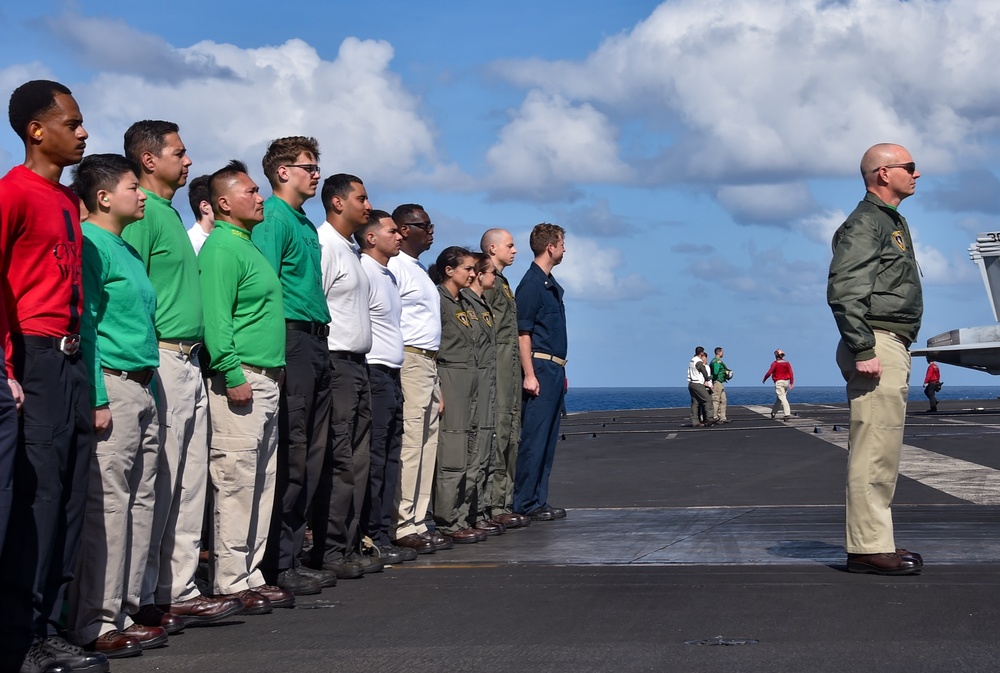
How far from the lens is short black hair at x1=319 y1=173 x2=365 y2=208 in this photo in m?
7.70

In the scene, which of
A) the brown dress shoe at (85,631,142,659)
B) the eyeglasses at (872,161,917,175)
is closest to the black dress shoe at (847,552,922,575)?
the eyeglasses at (872,161,917,175)

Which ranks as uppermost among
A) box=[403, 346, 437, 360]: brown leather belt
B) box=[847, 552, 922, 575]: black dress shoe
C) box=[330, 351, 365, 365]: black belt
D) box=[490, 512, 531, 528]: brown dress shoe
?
box=[403, 346, 437, 360]: brown leather belt

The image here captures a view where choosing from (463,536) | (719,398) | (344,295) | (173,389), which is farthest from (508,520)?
(719,398)

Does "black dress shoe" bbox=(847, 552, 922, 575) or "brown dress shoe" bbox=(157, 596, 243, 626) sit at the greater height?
"black dress shoe" bbox=(847, 552, 922, 575)

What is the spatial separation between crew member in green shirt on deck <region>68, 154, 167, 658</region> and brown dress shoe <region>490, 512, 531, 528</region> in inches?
192

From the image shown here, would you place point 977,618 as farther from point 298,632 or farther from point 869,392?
point 298,632

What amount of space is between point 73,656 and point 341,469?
285 cm

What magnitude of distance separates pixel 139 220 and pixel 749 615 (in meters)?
3.36

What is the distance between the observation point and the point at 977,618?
5438 millimetres

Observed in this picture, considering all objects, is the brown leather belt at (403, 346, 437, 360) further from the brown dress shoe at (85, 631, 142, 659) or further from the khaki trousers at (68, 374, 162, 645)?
the brown dress shoe at (85, 631, 142, 659)

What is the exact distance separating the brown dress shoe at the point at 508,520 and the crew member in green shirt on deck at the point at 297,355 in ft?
10.3

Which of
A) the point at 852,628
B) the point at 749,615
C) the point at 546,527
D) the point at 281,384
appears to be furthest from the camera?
the point at 546,527

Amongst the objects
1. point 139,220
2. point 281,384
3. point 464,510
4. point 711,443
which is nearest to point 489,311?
point 464,510

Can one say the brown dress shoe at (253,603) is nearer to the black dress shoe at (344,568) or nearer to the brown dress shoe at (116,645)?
the brown dress shoe at (116,645)
